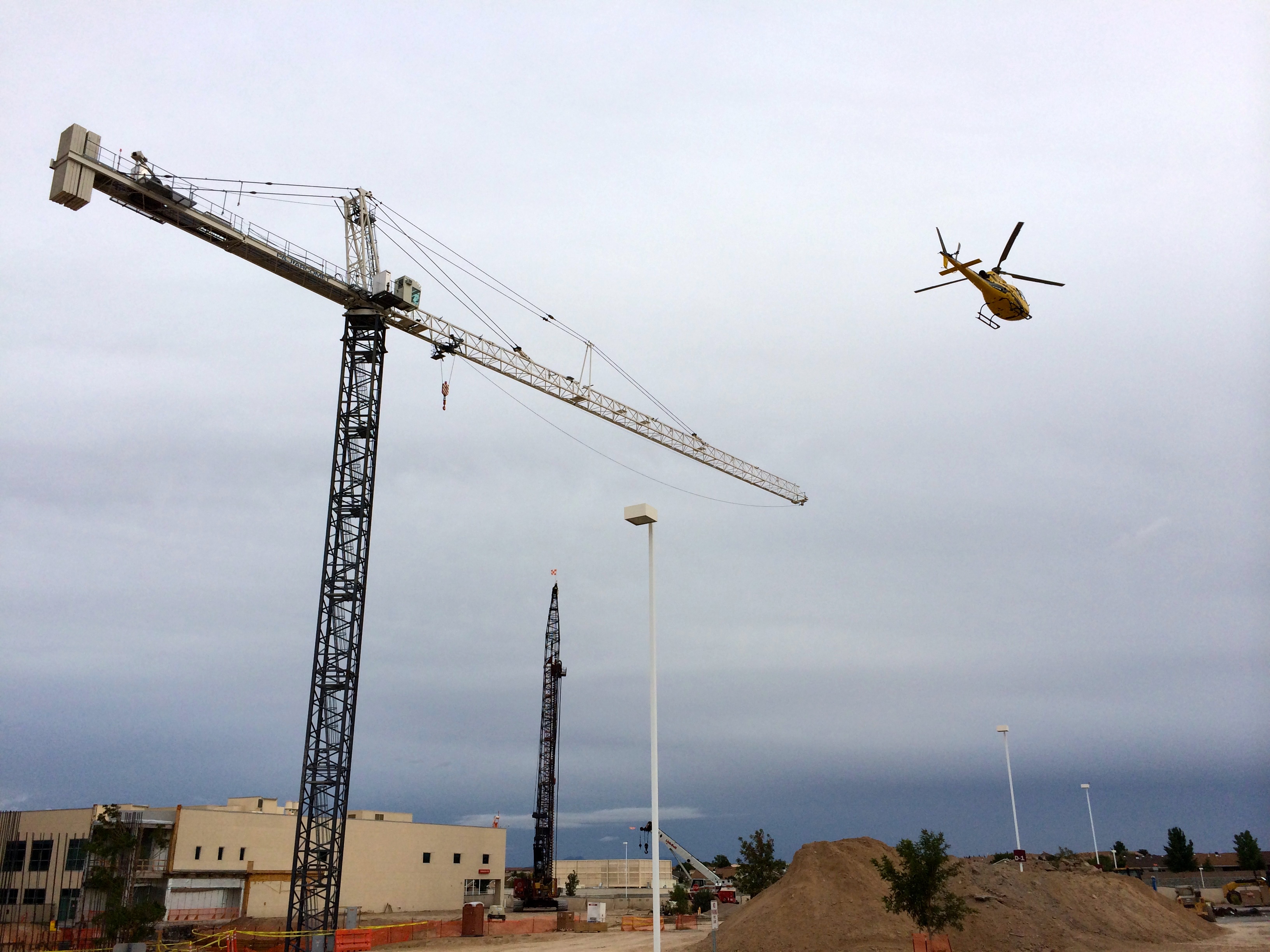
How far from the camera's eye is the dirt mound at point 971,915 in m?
43.7

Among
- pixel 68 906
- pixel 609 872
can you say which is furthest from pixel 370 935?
pixel 609 872

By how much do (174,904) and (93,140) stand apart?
45.1m

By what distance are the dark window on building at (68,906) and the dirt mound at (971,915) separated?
119ft

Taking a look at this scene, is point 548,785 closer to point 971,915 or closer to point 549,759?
point 549,759

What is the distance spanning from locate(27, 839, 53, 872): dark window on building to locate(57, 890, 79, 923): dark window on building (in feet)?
8.33

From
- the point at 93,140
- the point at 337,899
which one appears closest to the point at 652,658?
the point at 337,899

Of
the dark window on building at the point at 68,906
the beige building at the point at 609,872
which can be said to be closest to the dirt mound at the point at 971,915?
the dark window on building at the point at 68,906

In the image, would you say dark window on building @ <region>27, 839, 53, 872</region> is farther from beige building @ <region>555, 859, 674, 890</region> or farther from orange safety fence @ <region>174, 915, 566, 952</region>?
beige building @ <region>555, 859, 674, 890</region>

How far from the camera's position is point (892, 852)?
172 ft

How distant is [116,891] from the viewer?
39.8 meters

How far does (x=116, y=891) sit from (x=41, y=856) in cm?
2417

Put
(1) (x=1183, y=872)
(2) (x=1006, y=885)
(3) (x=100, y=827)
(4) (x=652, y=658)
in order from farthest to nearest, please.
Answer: (1) (x=1183, y=872) < (2) (x=1006, y=885) < (3) (x=100, y=827) < (4) (x=652, y=658)

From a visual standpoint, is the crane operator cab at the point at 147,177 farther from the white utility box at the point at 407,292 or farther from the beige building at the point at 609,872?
the beige building at the point at 609,872

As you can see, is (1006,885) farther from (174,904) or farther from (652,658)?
(174,904)
